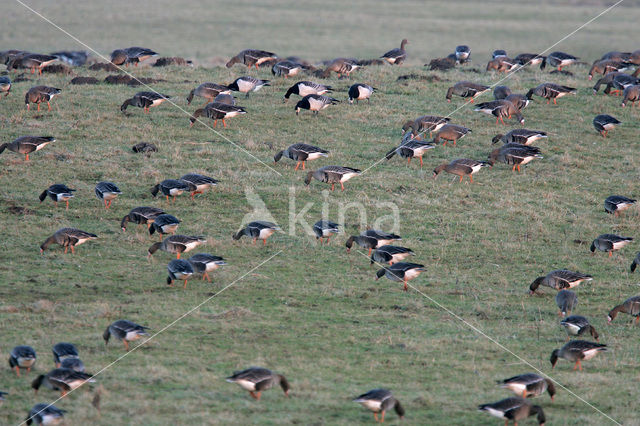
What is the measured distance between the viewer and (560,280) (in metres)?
15.8

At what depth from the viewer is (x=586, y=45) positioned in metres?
67.1

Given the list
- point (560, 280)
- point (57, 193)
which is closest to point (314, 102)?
point (57, 193)

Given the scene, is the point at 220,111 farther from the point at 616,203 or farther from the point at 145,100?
the point at 616,203

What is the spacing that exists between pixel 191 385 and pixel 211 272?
5211mm

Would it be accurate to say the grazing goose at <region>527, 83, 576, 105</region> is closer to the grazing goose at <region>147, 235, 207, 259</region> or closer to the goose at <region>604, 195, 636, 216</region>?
the goose at <region>604, 195, 636, 216</region>

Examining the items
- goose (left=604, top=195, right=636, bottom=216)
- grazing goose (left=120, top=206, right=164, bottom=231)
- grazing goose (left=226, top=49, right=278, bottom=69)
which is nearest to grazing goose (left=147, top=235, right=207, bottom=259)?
grazing goose (left=120, top=206, right=164, bottom=231)

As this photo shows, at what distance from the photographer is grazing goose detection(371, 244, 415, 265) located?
16828mm

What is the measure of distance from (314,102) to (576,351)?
1553 centimetres

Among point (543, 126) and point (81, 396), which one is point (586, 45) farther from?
point (81, 396)

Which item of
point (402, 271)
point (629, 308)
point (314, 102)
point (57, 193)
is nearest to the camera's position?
point (629, 308)

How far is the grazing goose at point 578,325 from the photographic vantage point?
45.5 ft

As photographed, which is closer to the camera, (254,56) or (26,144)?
(26,144)

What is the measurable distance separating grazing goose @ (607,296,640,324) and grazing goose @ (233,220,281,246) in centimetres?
753

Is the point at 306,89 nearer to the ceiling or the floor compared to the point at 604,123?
nearer to the ceiling
